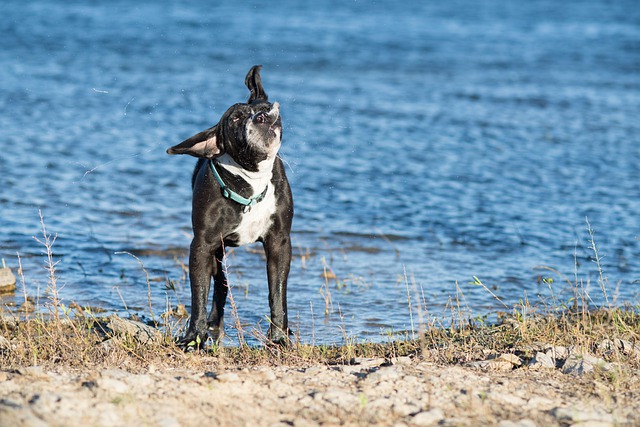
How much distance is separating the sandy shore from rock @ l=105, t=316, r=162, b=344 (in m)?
0.78

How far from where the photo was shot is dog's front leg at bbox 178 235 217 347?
631 cm

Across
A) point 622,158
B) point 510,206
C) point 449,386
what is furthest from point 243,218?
point 622,158

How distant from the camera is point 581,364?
5.57 meters

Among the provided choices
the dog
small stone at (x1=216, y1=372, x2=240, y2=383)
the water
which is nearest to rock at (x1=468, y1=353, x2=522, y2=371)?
the water

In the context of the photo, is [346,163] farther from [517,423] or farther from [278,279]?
[517,423]

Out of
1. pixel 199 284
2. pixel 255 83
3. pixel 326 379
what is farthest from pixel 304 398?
→ pixel 255 83

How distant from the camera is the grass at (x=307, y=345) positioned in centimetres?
568

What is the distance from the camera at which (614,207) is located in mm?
11375

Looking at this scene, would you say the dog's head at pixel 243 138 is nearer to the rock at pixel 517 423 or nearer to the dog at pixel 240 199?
the dog at pixel 240 199

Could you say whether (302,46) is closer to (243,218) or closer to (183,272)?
(183,272)

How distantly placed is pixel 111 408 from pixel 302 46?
2208 centimetres

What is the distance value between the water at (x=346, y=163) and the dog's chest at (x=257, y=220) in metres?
0.50

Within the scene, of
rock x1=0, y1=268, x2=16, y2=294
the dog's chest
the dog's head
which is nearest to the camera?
the dog's head

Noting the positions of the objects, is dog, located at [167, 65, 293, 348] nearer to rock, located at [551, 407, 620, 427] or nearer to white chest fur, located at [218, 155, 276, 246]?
white chest fur, located at [218, 155, 276, 246]
